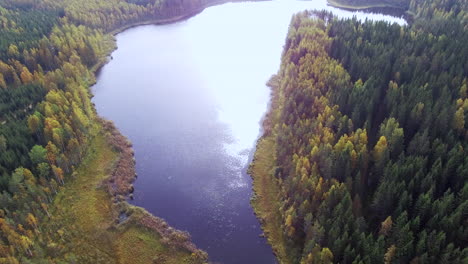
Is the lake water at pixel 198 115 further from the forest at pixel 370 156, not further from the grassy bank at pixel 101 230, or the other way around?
the forest at pixel 370 156

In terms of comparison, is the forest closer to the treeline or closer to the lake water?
the lake water

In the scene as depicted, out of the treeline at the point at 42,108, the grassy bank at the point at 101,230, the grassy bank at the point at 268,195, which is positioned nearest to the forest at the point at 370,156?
the grassy bank at the point at 268,195

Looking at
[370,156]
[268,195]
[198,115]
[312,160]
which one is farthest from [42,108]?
[370,156]

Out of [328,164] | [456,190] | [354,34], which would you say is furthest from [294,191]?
[354,34]

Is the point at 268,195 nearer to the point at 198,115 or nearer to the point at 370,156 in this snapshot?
the point at 370,156

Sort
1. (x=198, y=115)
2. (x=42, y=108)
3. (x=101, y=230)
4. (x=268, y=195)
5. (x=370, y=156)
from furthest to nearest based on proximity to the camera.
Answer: (x=198, y=115) < (x=42, y=108) < (x=268, y=195) < (x=370, y=156) < (x=101, y=230)

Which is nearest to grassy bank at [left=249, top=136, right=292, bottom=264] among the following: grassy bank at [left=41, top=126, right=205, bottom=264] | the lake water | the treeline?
the lake water

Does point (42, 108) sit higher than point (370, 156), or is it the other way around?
point (42, 108)
